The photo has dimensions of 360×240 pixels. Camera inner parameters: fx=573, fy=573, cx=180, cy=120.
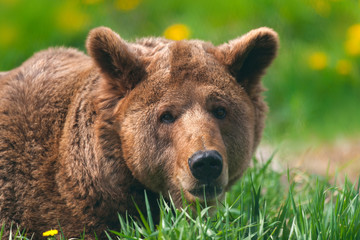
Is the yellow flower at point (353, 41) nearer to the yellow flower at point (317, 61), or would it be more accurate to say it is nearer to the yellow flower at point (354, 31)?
the yellow flower at point (354, 31)

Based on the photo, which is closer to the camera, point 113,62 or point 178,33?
point 113,62

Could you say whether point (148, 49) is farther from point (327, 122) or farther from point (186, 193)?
point (327, 122)

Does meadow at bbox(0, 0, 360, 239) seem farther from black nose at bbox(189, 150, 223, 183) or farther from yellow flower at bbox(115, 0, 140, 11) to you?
black nose at bbox(189, 150, 223, 183)

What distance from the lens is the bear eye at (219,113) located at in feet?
14.2

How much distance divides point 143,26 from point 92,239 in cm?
636

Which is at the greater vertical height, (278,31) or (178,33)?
(278,31)

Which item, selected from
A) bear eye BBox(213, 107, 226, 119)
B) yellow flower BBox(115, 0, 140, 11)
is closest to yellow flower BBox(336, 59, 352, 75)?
yellow flower BBox(115, 0, 140, 11)

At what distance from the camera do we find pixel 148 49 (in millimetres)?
4629

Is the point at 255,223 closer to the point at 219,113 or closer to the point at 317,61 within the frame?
the point at 219,113

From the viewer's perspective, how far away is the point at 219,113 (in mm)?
4332

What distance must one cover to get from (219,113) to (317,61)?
5531 mm

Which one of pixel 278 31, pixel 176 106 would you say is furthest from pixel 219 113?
pixel 278 31

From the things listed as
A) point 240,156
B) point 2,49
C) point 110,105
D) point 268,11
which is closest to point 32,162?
point 110,105

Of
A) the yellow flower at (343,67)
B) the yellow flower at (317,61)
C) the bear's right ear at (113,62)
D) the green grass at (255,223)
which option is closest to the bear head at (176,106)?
the bear's right ear at (113,62)
